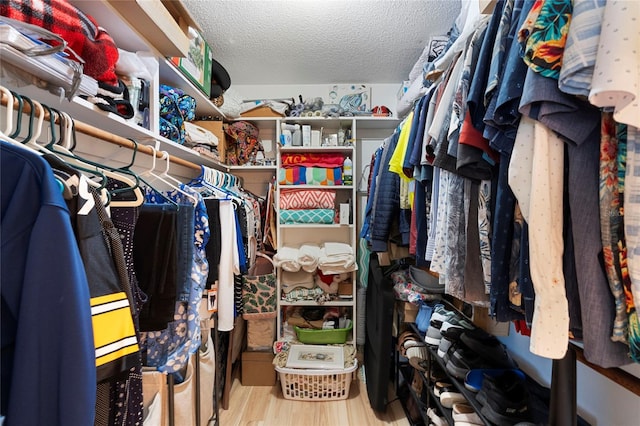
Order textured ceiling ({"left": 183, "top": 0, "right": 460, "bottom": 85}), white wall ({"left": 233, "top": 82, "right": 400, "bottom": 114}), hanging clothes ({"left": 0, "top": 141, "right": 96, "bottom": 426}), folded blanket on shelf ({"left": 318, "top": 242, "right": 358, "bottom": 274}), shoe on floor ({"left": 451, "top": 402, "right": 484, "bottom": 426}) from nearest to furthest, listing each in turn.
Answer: hanging clothes ({"left": 0, "top": 141, "right": 96, "bottom": 426}) → shoe on floor ({"left": 451, "top": 402, "right": 484, "bottom": 426}) → textured ceiling ({"left": 183, "top": 0, "right": 460, "bottom": 85}) → folded blanket on shelf ({"left": 318, "top": 242, "right": 358, "bottom": 274}) → white wall ({"left": 233, "top": 82, "right": 400, "bottom": 114})

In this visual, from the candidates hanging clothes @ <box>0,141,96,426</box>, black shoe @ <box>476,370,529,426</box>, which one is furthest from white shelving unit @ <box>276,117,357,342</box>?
hanging clothes @ <box>0,141,96,426</box>

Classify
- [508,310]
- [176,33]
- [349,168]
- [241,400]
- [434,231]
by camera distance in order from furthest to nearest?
[349,168] → [241,400] → [176,33] → [434,231] → [508,310]

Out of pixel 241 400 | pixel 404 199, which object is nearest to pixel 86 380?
pixel 404 199

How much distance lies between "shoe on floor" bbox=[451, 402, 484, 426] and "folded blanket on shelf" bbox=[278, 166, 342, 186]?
1510 millimetres

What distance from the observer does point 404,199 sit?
4.31 feet

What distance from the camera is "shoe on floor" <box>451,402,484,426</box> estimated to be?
→ 3.47ft

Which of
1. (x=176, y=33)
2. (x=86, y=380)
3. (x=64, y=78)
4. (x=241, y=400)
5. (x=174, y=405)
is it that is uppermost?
(x=176, y=33)

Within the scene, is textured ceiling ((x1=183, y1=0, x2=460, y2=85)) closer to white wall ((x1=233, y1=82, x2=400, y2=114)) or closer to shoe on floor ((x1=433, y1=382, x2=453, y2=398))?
white wall ((x1=233, y1=82, x2=400, y2=114))

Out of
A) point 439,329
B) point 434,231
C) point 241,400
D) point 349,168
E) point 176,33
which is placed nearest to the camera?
point 434,231

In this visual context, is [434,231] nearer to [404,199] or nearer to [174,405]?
[404,199]

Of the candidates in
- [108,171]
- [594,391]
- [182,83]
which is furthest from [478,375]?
[182,83]

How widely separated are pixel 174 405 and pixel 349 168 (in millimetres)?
1691

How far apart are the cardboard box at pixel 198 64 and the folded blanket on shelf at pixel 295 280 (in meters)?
1.35

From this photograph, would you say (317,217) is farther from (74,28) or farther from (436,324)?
(74,28)
